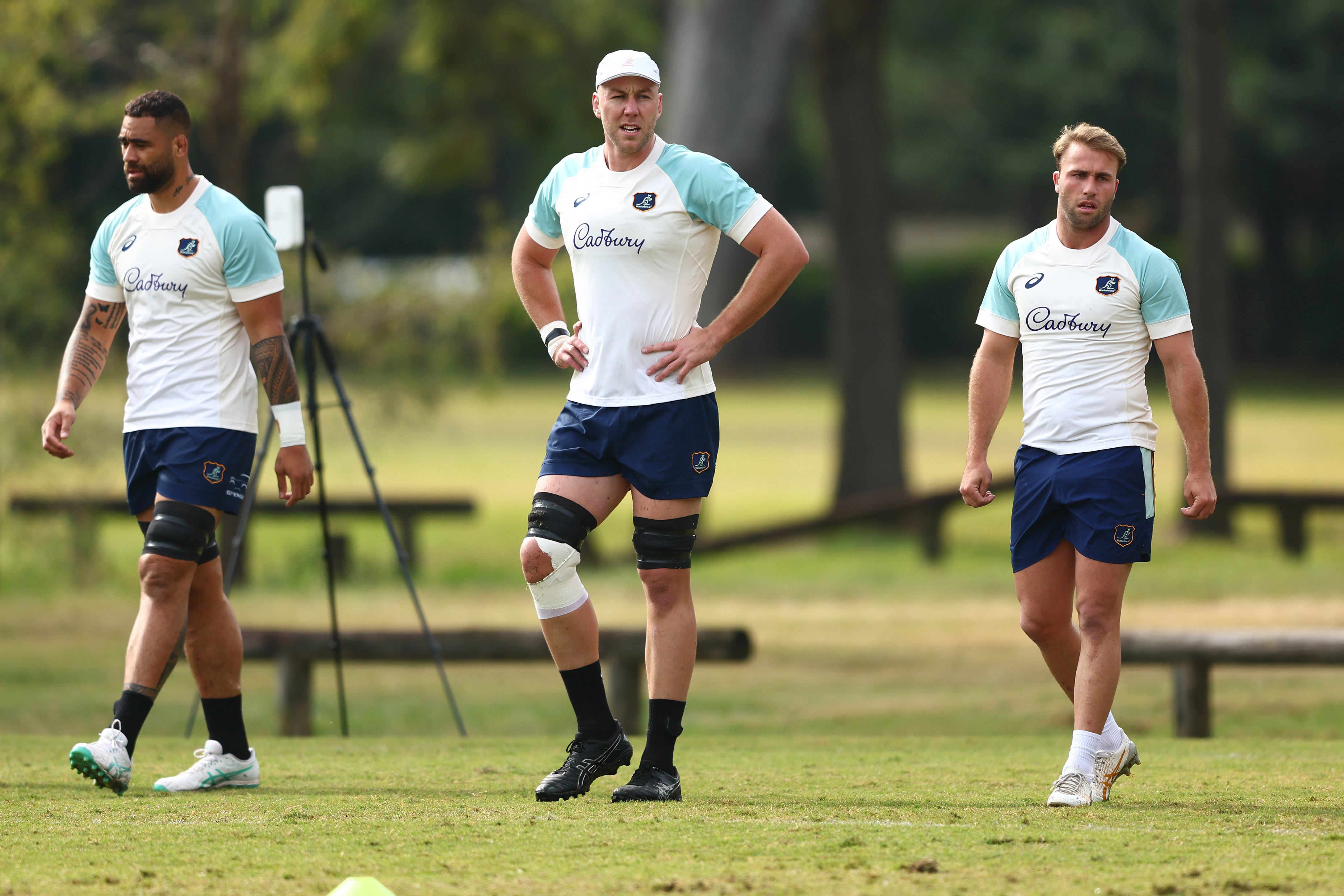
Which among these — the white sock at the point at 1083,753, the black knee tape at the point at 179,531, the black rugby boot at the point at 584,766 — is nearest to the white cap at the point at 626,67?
the black knee tape at the point at 179,531

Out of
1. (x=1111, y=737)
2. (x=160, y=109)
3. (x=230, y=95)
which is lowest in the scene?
(x=1111, y=737)

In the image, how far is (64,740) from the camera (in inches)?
313

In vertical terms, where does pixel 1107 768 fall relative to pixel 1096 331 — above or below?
below

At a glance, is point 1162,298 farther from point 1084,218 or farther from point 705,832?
point 705,832

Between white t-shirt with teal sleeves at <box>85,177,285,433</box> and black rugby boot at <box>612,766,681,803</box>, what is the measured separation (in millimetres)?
1781

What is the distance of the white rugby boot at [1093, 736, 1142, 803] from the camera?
5766 millimetres

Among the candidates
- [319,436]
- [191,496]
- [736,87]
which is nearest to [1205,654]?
[319,436]

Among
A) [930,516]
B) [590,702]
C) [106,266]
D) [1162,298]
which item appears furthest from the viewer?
[930,516]

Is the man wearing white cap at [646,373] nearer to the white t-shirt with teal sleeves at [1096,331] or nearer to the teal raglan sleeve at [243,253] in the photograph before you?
the white t-shirt with teal sleeves at [1096,331]

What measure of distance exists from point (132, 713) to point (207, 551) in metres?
0.58

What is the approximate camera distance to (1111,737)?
5.86 meters

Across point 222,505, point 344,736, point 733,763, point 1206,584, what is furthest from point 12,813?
point 1206,584

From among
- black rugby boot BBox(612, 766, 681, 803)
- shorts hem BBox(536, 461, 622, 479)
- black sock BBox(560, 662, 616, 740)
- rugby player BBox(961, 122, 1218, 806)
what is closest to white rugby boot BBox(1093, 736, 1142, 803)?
rugby player BBox(961, 122, 1218, 806)

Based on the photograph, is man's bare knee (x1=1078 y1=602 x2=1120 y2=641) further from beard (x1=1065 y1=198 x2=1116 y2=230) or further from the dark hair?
the dark hair
